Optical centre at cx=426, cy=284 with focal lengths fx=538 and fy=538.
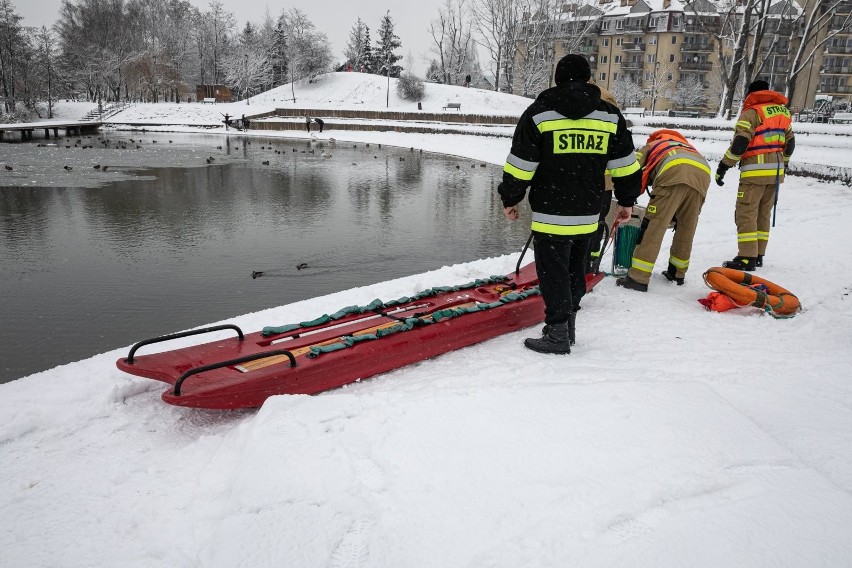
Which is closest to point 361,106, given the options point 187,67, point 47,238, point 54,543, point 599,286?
point 187,67

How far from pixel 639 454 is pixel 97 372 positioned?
3314 millimetres

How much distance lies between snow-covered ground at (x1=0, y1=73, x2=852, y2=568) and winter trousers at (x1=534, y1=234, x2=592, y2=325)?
340 mm

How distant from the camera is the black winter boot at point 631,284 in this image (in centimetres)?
529

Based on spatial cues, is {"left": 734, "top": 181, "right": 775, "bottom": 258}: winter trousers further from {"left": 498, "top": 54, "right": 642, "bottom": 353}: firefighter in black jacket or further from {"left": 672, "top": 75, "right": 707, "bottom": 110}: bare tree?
{"left": 672, "top": 75, "right": 707, "bottom": 110}: bare tree

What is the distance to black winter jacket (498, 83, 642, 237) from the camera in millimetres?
3395

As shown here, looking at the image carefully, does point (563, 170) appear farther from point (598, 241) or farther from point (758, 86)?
point (758, 86)

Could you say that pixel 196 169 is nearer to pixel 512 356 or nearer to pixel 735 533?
pixel 512 356

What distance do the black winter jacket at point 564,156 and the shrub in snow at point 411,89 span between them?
168ft

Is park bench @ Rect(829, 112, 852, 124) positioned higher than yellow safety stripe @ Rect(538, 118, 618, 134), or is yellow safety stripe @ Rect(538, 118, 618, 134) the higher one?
park bench @ Rect(829, 112, 852, 124)

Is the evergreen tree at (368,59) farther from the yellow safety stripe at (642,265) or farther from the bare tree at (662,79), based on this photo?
the yellow safety stripe at (642,265)

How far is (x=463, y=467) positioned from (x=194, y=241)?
6.73 meters

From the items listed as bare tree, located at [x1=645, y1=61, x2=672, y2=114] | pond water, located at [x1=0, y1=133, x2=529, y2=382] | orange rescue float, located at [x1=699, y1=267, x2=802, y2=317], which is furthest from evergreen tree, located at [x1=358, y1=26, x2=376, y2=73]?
orange rescue float, located at [x1=699, y1=267, x2=802, y2=317]

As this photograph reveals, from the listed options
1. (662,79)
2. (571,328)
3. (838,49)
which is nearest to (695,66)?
(662,79)

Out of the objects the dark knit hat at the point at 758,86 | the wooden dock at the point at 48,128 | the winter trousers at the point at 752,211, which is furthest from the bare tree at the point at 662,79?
the winter trousers at the point at 752,211
